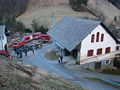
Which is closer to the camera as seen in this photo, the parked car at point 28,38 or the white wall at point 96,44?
the white wall at point 96,44

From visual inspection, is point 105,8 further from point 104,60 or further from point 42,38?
point 104,60

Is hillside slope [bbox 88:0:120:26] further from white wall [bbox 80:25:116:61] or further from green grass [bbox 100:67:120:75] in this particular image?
green grass [bbox 100:67:120:75]

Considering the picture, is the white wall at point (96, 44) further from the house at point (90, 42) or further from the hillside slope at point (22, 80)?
the hillside slope at point (22, 80)

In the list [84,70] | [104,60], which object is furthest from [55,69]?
[104,60]

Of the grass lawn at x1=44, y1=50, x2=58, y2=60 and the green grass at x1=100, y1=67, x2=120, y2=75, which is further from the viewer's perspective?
the grass lawn at x1=44, y1=50, x2=58, y2=60

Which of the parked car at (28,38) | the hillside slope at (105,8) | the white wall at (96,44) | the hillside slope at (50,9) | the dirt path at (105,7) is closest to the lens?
the white wall at (96,44)

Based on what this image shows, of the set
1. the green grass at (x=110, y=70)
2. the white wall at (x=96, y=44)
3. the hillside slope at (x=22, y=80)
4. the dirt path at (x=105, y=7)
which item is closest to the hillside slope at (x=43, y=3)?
the dirt path at (x=105, y=7)

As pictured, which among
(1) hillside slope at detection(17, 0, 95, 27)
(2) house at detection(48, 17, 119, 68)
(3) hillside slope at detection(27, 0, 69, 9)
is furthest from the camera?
(3) hillside slope at detection(27, 0, 69, 9)

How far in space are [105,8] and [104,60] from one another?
65418 mm

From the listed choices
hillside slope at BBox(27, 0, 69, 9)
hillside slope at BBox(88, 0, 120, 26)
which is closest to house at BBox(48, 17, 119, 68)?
hillside slope at BBox(88, 0, 120, 26)

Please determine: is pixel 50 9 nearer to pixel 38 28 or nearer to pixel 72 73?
pixel 38 28

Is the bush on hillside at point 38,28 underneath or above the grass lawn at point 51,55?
above

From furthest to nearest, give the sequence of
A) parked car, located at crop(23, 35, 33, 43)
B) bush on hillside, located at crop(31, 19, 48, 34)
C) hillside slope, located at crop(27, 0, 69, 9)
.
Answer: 1. hillside slope, located at crop(27, 0, 69, 9)
2. bush on hillside, located at crop(31, 19, 48, 34)
3. parked car, located at crop(23, 35, 33, 43)

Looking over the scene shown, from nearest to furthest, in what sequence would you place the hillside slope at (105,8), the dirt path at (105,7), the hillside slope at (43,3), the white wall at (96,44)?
the white wall at (96,44) → the hillside slope at (105,8) → the dirt path at (105,7) → the hillside slope at (43,3)
